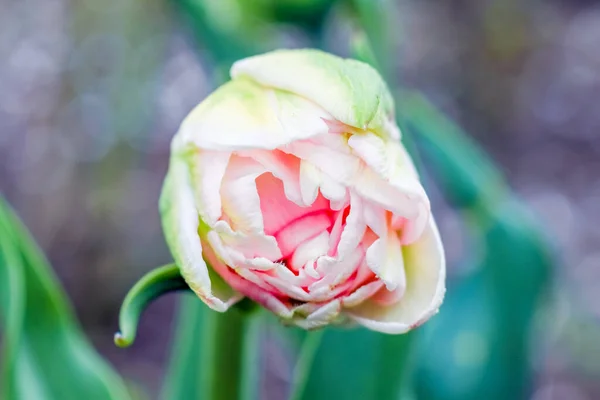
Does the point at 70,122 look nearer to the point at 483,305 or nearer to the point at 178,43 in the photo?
the point at 178,43

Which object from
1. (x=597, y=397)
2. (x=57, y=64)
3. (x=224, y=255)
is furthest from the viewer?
(x=57, y=64)

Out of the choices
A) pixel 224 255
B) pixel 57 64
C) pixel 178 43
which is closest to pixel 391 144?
pixel 224 255

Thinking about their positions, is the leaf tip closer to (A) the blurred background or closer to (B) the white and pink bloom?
(B) the white and pink bloom

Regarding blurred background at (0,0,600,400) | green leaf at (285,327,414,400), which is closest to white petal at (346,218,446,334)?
green leaf at (285,327,414,400)

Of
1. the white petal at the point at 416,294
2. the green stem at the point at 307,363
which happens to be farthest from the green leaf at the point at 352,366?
the white petal at the point at 416,294

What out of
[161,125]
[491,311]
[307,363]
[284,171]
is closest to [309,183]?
[284,171]

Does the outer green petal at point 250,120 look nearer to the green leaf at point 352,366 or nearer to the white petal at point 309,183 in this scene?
the white petal at point 309,183
